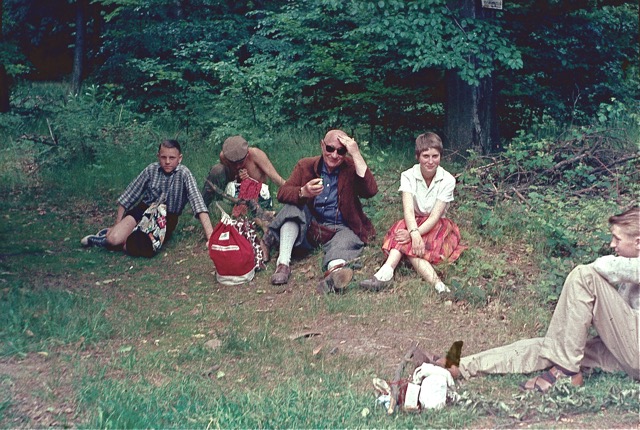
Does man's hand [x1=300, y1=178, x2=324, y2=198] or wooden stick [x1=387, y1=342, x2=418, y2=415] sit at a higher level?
man's hand [x1=300, y1=178, x2=324, y2=198]

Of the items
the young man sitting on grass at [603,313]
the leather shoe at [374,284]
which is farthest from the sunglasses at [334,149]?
the young man sitting on grass at [603,313]

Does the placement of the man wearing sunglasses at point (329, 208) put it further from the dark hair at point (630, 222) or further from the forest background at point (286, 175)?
the dark hair at point (630, 222)

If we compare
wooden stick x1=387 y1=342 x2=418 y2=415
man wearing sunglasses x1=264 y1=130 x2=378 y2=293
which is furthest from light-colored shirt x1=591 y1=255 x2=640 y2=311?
man wearing sunglasses x1=264 y1=130 x2=378 y2=293

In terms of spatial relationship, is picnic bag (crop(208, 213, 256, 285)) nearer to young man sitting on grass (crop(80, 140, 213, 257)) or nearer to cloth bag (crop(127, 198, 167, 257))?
young man sitting on grass (crop(80, 140, 213, 257))

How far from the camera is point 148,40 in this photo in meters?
13.8

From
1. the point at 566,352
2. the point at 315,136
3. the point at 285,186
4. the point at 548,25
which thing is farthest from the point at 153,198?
the point at 548,25

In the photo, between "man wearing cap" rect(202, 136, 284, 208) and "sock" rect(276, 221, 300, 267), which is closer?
"sock" rect(276, 221, 300, 267)

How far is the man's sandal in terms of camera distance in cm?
444

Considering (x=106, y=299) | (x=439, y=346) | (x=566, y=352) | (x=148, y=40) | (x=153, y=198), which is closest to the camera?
(x=566, y=352)

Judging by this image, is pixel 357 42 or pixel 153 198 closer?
pixel 153 198

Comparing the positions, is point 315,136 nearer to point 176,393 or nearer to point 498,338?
point 498,338

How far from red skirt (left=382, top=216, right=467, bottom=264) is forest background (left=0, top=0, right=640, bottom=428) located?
14 cm

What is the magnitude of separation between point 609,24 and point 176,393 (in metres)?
8.20

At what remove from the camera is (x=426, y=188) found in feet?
21.9
